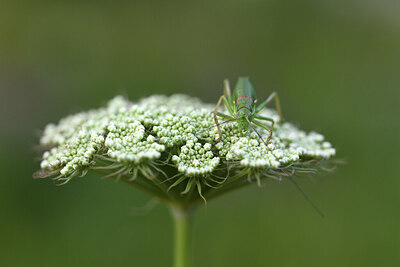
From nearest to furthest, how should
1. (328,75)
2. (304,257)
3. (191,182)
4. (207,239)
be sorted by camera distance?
(191,182) → (304,257) → (207,239) → (328,75)

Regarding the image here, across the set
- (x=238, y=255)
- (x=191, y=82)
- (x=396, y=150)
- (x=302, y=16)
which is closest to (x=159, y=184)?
(x=238, y=255)

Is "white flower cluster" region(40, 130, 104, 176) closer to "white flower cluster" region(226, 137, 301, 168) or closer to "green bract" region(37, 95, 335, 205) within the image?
"green bract" region(37, 95, 335, 205)

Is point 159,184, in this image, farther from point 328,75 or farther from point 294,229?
point 328,75

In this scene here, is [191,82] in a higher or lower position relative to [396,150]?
higher

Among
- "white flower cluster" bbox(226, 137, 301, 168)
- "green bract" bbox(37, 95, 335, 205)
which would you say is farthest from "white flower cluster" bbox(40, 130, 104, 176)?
"white flower cluster" bbox(226, 137, 301, 168)

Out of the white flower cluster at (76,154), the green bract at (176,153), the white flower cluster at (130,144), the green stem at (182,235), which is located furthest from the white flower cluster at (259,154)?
the white flower cluster at (76,154)

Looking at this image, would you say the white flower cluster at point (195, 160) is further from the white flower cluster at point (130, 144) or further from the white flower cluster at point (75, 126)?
the white flower cluster at point (75, 126)
